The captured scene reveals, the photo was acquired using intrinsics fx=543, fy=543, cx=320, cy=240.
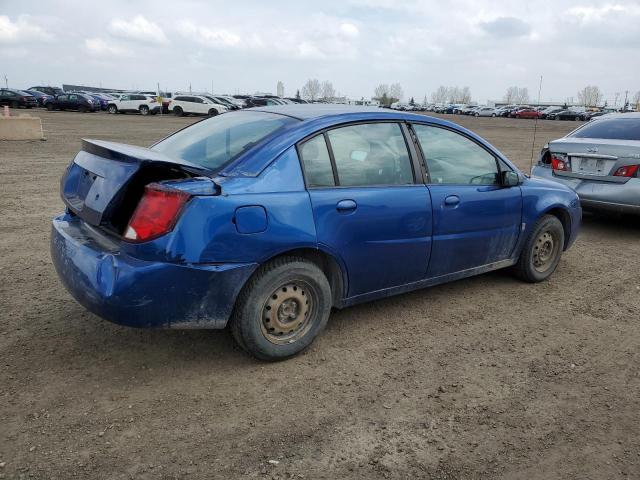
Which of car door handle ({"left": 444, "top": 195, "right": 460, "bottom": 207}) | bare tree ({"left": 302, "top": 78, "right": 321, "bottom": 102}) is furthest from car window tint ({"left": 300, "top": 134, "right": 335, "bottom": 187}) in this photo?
bare tree ({"left": 302, "top": 78, "right": 321, "bottom": 102})

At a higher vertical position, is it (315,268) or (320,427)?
(315,268)

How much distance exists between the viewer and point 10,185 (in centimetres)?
892

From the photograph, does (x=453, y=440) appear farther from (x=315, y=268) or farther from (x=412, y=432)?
(x=315, y=268)

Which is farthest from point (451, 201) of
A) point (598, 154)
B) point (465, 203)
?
point (598, 154)

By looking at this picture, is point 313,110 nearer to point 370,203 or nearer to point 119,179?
point 370,203

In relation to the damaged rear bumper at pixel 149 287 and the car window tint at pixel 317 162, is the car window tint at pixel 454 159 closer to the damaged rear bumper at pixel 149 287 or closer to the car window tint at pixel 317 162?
the car window tint at pixel 317 162

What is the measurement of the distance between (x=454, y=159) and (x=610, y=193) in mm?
3353

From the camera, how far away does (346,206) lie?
3.47 m

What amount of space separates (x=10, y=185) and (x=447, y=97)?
181481 millimetres

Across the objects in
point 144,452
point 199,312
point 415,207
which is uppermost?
point 415,207

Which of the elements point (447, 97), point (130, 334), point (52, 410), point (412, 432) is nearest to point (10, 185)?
point (130, 334)

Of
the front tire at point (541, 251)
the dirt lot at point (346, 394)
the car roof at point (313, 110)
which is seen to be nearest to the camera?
the dirt lot at point (346, 394)

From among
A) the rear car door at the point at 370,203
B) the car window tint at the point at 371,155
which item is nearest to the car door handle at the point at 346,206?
the rear car door at the point at 370,203

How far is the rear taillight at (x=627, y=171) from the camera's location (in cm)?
639
